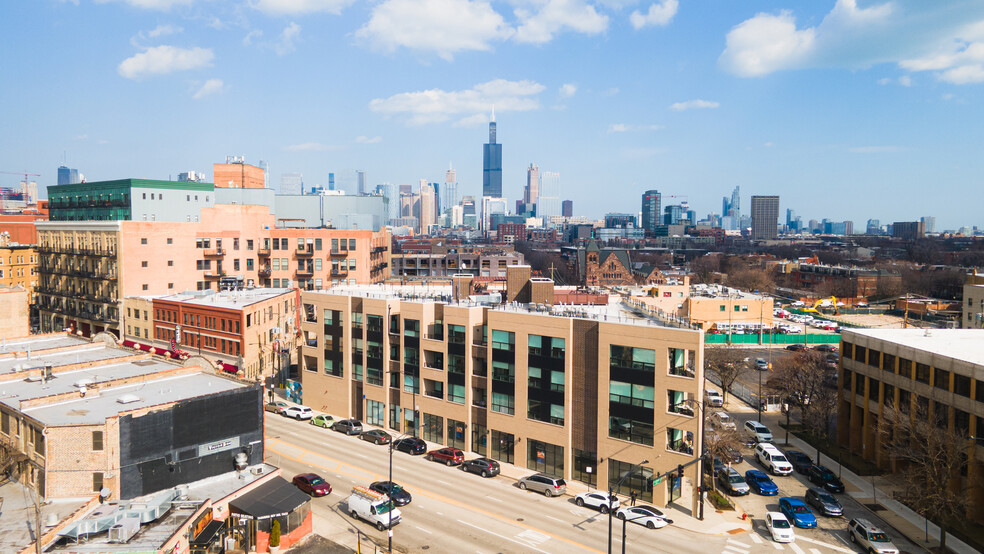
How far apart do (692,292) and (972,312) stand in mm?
45620

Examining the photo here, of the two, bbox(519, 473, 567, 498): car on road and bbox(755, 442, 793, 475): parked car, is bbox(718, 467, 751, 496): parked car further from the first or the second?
bbox(519, 473, 567, 498): car on road

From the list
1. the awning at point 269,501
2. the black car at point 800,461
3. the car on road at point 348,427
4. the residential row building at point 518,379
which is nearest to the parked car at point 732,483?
the residential row building at point 518,379

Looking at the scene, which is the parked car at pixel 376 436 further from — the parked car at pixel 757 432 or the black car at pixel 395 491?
the parked car at pixel 757 432

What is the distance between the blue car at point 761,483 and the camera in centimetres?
4885

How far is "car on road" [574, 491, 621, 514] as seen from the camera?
43.8 metres

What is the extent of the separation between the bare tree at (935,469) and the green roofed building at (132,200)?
10320cm

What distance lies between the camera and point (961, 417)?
148 feet

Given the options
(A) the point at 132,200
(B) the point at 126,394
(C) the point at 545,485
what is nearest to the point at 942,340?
(C) the point at 545,485

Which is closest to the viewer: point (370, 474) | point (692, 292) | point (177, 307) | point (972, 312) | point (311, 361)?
point (370, 474)

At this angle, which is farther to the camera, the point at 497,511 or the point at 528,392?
the point at 528,392

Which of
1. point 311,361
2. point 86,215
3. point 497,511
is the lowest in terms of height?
point 497,511

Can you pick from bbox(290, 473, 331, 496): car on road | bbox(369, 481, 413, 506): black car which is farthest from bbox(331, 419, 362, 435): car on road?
bbox(369, 481, 413, 506): black car

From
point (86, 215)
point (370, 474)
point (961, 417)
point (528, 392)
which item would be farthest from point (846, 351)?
point (86, 215)

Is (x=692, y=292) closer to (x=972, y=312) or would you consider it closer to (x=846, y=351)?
(x=972, y=312)
